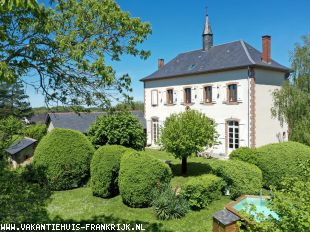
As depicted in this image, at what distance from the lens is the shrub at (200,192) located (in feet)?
37.3

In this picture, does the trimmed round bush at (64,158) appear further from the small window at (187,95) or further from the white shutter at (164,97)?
→ the white shutter at (164,97)

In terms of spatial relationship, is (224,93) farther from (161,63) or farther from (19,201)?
(19,201)

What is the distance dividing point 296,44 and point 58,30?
62.6 feet

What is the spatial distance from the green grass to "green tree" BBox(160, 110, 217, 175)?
11.8ft

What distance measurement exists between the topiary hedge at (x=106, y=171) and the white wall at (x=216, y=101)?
32.6 feet

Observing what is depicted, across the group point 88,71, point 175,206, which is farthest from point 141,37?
point 175,206

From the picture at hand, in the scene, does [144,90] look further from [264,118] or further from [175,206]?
[175,206]

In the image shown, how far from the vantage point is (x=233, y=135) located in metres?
23.1

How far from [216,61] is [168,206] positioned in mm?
17011

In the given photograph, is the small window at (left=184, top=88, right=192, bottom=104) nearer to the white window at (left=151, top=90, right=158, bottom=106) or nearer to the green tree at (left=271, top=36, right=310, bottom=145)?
the white window at (left=151, top=90, right=158, bottom=106)

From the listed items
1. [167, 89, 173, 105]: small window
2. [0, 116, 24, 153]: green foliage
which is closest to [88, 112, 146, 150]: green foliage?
[0, 116, 24, 153]: green foliage

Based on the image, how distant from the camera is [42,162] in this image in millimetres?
14547

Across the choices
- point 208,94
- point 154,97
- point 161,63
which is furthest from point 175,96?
point 161,63

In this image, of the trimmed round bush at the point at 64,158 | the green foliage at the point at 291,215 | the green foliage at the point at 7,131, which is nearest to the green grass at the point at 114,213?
the trimmed round bush at the point at 64,158
